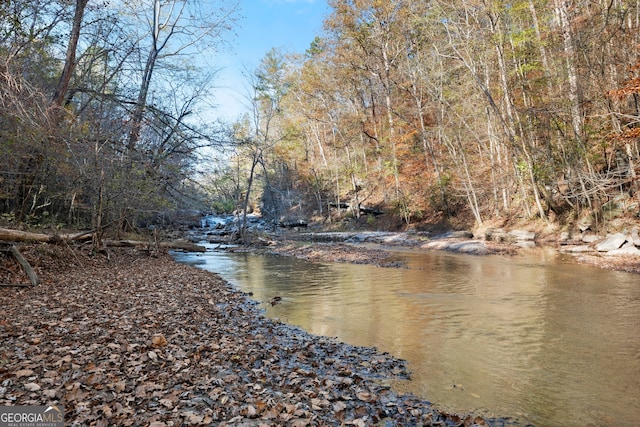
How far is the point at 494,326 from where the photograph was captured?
770 centimetres

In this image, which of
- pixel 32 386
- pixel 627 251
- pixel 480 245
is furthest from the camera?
pixel 480 245

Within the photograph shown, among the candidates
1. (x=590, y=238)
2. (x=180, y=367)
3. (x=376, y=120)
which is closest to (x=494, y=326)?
(x=180, y=367)

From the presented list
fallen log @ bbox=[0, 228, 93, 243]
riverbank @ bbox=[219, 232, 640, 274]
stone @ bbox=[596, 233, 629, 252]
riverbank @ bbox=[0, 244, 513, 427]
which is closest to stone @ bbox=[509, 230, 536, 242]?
riverbank @ bbox=[219, 232, 640, 274]

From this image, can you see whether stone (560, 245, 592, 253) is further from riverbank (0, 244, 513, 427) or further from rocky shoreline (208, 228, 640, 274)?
riverbank (0, 244, 513, 427)

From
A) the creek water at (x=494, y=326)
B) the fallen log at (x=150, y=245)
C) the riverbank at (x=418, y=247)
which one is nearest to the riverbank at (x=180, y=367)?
the creek water at (x=494, y=326)

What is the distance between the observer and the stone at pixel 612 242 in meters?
16.1

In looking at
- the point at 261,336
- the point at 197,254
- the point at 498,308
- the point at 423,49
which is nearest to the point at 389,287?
the point at 498,308

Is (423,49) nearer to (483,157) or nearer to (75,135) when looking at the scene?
(483,157)

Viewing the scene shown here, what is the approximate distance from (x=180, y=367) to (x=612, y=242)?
60.1 ft

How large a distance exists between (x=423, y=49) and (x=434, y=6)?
214 inches

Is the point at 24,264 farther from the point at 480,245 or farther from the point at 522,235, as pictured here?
the point at 522,235

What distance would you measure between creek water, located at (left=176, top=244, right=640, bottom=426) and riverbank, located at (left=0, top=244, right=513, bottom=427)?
1.81 ft

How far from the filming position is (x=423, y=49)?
28.1m

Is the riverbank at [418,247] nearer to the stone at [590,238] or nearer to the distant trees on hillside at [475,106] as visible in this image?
the stone at [590,238]
